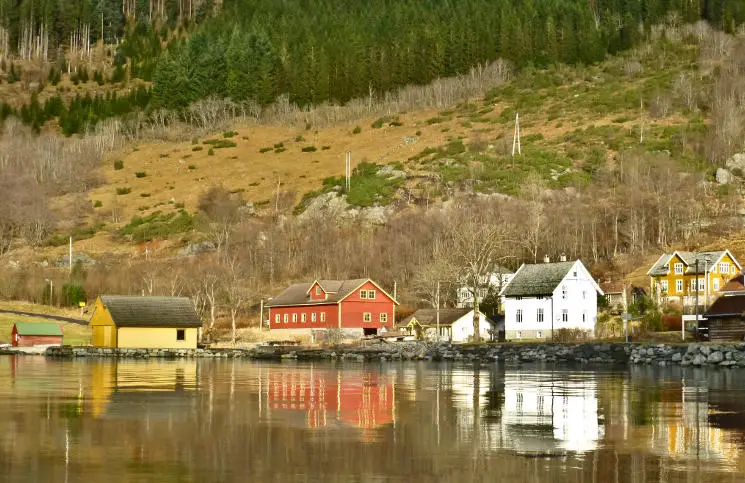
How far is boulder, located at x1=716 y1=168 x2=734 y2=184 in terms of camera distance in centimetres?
11069

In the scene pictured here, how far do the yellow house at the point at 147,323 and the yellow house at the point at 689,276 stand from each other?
1403 inches

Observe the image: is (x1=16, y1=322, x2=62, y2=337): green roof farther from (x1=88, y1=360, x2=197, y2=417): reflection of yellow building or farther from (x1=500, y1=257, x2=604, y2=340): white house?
(x1=500, y1=257, x2=604, y2=340): white house

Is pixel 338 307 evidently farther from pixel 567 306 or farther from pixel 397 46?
pixel 397 46

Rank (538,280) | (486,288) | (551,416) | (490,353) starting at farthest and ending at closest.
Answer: (486,288)
(538,280)
(490,353)
(551,416)

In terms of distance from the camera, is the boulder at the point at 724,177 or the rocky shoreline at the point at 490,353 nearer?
the rocky shoreline at the point at 490,353

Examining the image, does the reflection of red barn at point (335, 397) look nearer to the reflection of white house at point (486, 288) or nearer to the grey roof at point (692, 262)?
the grey roof at point (692, 262)

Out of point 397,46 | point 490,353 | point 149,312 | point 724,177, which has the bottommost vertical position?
point 490,353

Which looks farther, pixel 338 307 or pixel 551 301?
pixel 338 307

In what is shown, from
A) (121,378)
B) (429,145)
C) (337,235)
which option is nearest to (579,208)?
(337,235)

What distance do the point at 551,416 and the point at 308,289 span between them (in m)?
63.1

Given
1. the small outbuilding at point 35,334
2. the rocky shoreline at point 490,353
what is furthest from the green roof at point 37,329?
the rocky shoreline at point 490,353

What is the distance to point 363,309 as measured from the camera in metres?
86.6

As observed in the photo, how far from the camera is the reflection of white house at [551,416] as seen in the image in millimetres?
21203

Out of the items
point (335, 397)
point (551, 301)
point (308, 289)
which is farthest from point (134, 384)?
point (308, 289)
